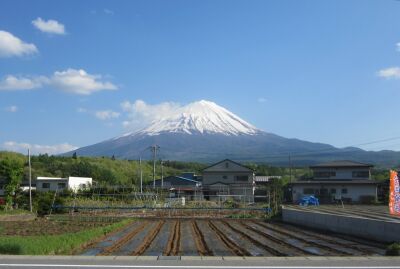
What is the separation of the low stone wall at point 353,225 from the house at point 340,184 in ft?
75.1

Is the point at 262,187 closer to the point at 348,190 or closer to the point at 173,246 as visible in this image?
the point at 348,190

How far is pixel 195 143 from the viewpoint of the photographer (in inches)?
7018

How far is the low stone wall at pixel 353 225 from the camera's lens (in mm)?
13102

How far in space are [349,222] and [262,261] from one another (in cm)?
844

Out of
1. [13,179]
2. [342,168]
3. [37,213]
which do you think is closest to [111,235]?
[37,213]

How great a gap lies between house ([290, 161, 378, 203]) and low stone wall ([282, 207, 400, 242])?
901 inches

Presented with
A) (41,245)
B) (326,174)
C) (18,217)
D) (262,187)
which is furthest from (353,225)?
(262,187)

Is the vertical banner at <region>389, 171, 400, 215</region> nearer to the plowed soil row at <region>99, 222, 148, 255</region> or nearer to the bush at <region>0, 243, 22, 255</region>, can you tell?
the plowed soil row at <region>99, 222, 148, 255</region>

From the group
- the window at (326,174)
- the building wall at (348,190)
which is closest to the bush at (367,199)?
the building wall at (348,190)

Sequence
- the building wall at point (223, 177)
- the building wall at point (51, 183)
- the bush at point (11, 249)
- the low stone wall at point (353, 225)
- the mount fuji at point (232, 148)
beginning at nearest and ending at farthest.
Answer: the bush at point (11, 249) → the low stone wall at point (353, 225) → the building wall at point (51, 183) → the building wall at point (223, 177) → the mount fuji at point (232, 148)

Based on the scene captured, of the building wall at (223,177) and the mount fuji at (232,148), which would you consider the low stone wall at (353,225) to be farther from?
the mount fuji at (232,148)

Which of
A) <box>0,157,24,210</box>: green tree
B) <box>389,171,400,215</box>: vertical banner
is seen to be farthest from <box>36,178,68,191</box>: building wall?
<box>389,171,400,215</box>: vertical banner

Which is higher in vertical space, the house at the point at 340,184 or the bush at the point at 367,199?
the house at the point at 340,184

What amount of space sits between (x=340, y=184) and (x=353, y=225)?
3087 cm
